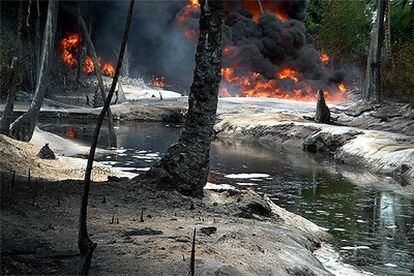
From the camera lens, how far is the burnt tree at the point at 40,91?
16.8 m

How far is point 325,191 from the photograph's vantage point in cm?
1606

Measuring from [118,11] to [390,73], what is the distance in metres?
37.5

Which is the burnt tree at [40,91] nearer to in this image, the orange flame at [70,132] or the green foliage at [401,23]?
the orange flame at [70,132]

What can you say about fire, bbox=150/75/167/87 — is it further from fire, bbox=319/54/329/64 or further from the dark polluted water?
the dark polluted water

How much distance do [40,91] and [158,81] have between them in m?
47.5

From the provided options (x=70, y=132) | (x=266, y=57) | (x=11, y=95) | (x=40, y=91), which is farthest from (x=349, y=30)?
(x=11, y=95)

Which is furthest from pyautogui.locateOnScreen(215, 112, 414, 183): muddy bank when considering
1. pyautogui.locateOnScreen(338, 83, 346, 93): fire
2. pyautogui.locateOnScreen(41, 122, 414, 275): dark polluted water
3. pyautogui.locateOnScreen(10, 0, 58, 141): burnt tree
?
pyautogui.locateOnScreen(338, 83, 346, 93): fire

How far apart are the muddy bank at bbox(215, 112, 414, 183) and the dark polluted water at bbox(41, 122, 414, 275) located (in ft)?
2.83

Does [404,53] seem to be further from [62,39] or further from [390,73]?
[62,39]

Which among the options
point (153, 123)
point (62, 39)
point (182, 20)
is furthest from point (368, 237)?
point (182, 20)

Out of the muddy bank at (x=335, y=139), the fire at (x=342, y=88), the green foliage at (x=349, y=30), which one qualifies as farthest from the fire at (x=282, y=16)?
the muddy bank at (x=335, y=139)

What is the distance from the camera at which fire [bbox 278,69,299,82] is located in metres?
62.5

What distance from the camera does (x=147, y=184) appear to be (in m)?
10.4

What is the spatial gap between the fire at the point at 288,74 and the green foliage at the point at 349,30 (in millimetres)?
18588
